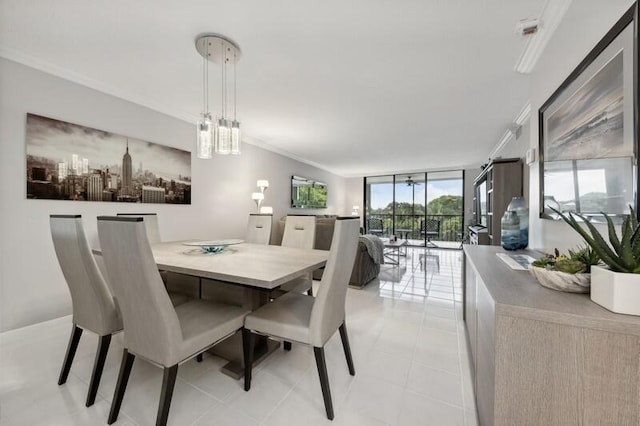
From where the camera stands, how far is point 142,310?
1.16 metres

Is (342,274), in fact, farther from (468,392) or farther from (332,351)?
(468,392)

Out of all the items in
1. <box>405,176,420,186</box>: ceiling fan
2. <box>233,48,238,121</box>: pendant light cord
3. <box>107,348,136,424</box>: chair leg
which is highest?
<box>233,48,238,121</box>: pendant light cord

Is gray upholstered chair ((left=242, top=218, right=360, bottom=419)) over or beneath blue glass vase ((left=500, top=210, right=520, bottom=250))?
beneath

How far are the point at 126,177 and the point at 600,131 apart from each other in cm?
389

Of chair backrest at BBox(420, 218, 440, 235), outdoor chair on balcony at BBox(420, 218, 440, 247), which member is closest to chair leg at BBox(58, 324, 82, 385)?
outdoor chair on balcony at BBox(420, 218, 440, 247)

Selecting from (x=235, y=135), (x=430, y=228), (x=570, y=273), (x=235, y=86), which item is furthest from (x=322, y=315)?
(x=430, y=228)

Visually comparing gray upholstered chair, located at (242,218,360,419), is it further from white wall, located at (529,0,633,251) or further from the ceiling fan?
the ceiling fan

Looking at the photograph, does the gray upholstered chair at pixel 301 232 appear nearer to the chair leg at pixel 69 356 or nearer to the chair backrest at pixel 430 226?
the chair leg at pixel 69 356

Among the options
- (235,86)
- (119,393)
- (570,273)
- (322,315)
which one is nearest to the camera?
(570,273)

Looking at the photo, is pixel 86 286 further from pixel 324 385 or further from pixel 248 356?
pixel 324 385

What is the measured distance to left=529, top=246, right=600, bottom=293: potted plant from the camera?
862 millimetres

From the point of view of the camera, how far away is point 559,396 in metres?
0.73

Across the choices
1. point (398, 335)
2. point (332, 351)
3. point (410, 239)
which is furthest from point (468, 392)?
point (410, 239)

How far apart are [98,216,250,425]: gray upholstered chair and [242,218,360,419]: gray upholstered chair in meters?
0.34
